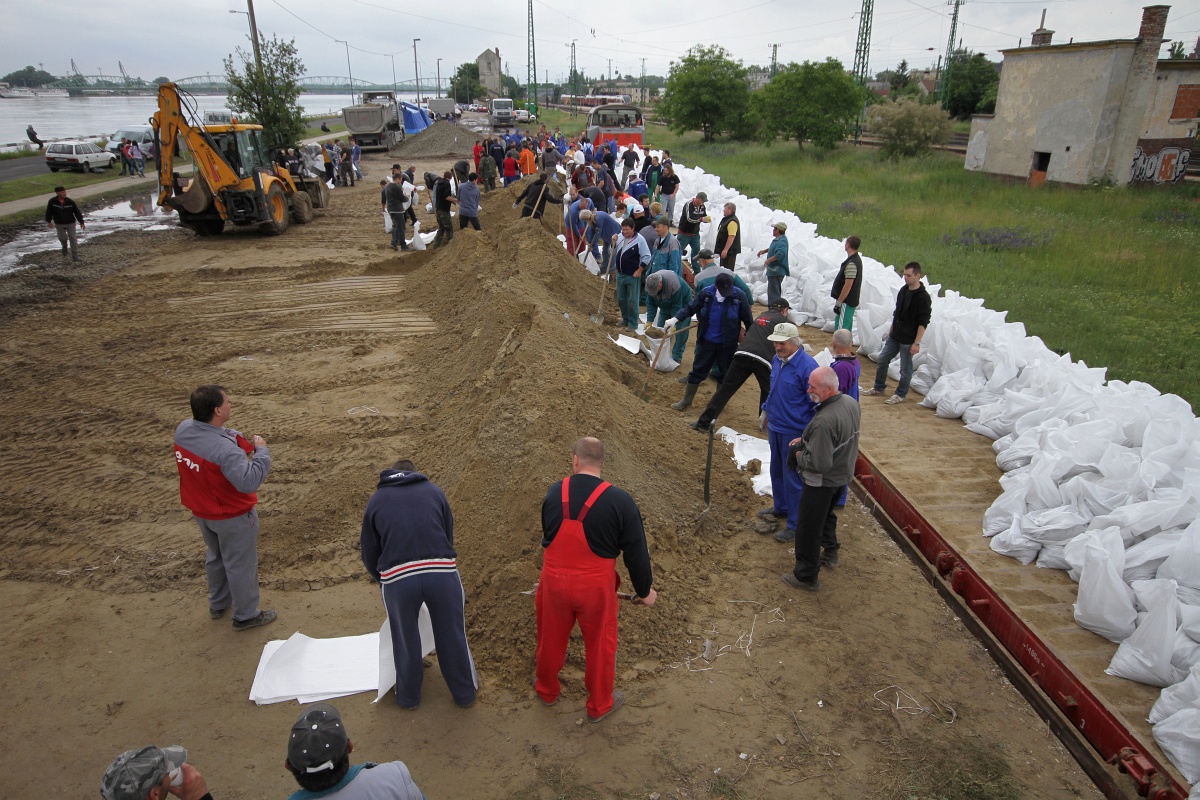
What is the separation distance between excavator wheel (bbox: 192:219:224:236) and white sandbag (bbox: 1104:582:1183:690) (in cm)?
1696

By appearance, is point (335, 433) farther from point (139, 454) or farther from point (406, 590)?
point (406, 590)

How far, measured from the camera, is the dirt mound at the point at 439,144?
113ft

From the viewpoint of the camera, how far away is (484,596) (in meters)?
4.32

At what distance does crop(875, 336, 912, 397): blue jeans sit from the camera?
7555mm

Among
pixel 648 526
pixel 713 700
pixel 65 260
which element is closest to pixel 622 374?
pixel 648 526

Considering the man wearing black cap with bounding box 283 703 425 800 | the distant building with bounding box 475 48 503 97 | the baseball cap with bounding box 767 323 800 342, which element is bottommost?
the man wearing black cap with bounding box 283 703 425 800

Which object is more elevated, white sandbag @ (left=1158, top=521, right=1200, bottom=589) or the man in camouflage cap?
the man in camouflage cap

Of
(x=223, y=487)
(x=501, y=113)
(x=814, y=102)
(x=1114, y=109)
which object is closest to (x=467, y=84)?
(x=501, y=113)

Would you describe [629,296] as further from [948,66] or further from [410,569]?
[948,66]

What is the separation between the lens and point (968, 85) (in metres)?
44.4

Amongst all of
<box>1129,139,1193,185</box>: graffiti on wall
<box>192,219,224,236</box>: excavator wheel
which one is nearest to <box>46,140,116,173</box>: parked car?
<box>192,219,224,236</box>: excavator wheel

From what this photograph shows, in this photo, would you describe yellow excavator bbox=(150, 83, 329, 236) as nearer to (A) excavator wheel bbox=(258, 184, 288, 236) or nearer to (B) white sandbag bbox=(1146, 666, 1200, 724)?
(A) excavator wheel bbox=(258, 184, 288, 236)

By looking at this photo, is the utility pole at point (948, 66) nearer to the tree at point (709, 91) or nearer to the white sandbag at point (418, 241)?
the tree at point (709, 91)

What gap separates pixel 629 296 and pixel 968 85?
45782mm
